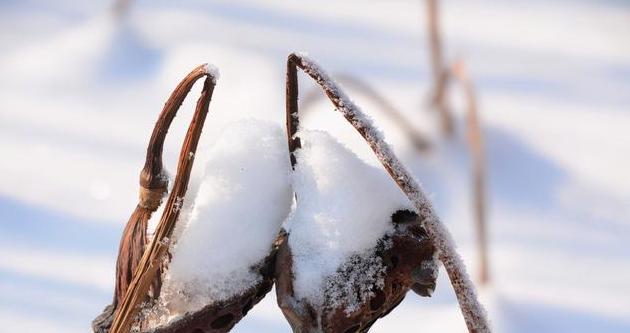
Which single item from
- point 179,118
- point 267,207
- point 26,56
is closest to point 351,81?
point 179,118

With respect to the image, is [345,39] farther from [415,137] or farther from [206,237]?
[206,237]

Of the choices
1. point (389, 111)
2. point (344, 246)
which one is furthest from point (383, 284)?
point (389, 111)

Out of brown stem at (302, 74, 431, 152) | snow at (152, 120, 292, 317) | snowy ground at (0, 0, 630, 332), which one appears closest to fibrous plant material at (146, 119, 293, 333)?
snow at (152, 120, 292, 317)

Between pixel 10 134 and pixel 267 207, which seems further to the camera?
pixel 10 134

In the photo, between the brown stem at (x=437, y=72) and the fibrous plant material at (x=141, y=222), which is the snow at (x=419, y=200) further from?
the brown stem at (x=437, y=72)

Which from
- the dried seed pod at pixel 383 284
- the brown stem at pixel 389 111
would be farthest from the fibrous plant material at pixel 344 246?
the brown stem at pixel 389 111
